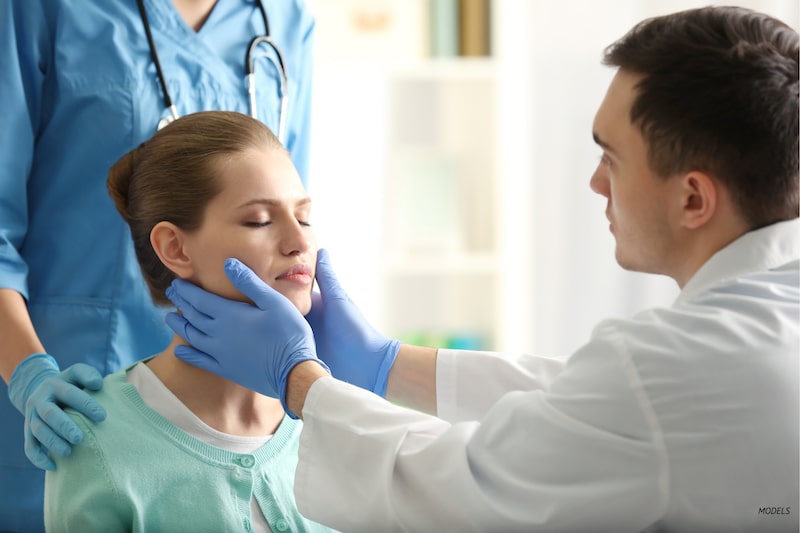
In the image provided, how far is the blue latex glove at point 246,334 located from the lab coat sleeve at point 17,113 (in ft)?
0.84

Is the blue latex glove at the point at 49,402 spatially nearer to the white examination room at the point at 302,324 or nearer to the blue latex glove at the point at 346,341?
the white examination room at the point at 302,324

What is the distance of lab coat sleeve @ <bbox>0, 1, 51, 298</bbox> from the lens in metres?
1.31

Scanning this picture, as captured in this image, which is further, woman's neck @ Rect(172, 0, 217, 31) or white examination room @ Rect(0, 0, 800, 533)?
woman's neck @ Rect(172, 0, 217, 31)

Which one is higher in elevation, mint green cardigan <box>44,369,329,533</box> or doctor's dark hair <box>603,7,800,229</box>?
doctor's dark hair <box>603,7,800,229</box>

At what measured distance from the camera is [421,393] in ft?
4.72

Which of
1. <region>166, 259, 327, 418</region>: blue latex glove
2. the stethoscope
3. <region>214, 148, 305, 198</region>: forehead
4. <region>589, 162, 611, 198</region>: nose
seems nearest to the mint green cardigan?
<region>166, 259, 327, 418</region>: blue latex glove

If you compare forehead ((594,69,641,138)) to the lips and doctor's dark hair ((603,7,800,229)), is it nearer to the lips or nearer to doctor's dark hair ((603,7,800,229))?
doctor's dark hair ((603,7,800,229))

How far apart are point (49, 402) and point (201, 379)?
0.22 meters

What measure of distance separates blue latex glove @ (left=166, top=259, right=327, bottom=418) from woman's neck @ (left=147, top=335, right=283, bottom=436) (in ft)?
0.13

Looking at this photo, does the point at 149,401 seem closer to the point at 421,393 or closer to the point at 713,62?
the point at 421,393

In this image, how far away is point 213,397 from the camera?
132 centimetres

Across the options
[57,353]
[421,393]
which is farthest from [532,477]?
[57,353]

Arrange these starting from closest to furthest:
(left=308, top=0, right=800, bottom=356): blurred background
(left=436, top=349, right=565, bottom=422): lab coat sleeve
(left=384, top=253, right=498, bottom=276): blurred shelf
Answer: (left=436, top=349, right=565, bottom=422): lab coat sleeve < (left=308, top=0, right=800, bottom=356): blurred background < (left=384, top=253, right=498, bottom=276): blurred shelf

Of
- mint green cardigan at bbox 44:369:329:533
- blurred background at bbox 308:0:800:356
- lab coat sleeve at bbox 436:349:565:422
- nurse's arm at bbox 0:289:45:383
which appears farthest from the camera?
blurred background at bbox 308:0:800:356
